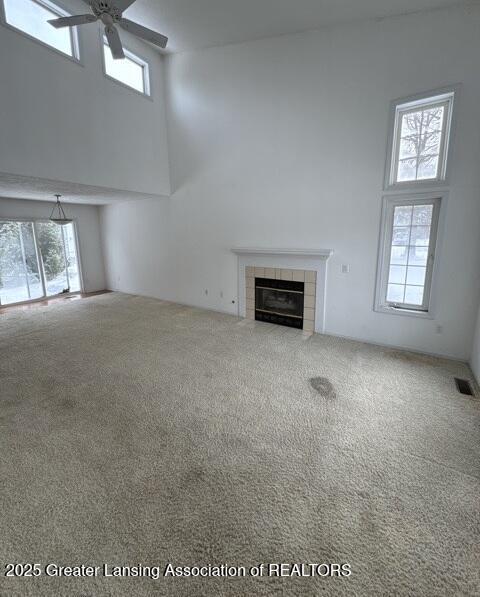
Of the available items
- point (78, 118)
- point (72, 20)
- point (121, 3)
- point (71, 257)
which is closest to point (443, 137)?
point (121, 3)

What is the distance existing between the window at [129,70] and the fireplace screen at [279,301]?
13.5ft

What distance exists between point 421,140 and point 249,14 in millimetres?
2841

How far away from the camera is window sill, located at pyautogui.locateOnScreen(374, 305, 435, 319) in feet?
12.1

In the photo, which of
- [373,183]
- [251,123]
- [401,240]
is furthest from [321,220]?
[251,123]

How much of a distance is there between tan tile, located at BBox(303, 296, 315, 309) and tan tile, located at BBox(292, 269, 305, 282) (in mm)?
303

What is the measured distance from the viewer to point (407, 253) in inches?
150

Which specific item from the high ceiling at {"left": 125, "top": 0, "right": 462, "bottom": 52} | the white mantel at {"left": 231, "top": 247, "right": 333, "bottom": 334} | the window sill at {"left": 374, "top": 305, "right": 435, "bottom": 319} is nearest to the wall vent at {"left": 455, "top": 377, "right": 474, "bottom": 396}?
the window sill at {"left": 374, "top": 305, "right": 435, "bottom": 319}

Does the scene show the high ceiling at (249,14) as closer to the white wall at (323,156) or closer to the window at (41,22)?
the white wall at (323,156)

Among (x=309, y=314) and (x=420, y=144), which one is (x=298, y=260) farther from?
(x=420, y=144)

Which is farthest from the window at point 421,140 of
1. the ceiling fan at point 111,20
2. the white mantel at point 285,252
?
the ceiling fan at point 111,20

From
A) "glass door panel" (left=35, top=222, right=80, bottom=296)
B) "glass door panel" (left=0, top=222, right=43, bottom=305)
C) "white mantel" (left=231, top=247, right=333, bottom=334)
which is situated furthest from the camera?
"glass door panel" (left=35, top=222, right=80, bottom=296)

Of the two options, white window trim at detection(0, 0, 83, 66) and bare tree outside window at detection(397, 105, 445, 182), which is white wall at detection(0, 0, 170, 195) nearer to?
white window trim at detection(0, 0, 83, 66)

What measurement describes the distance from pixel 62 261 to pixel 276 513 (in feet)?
25.7

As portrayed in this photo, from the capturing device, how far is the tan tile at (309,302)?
4.56 meters
